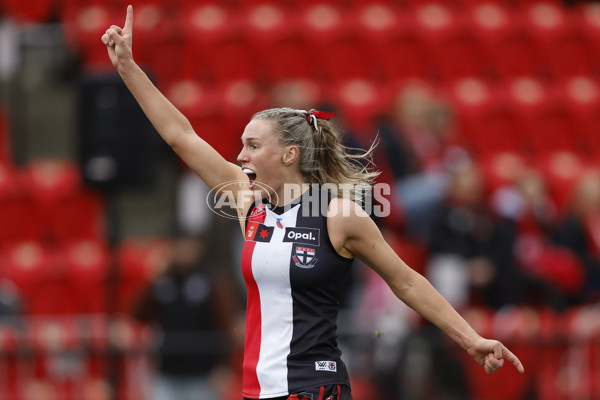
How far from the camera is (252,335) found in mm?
3887

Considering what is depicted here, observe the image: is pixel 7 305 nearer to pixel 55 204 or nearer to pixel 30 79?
pixel 55 204

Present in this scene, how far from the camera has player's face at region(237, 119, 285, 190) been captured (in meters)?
3.96

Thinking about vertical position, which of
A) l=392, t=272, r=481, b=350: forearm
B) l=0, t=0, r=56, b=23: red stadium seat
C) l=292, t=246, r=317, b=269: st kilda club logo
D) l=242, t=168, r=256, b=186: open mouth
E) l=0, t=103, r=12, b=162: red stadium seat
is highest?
l=0, t=0, r=56, b=23: red stadium seat

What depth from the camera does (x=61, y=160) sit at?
11.0m

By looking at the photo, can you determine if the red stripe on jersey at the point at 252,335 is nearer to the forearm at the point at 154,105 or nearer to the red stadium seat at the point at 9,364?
the forearm at the point at 154,105

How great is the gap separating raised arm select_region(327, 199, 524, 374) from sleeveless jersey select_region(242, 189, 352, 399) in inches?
2.5

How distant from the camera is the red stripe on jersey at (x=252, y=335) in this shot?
152 inches

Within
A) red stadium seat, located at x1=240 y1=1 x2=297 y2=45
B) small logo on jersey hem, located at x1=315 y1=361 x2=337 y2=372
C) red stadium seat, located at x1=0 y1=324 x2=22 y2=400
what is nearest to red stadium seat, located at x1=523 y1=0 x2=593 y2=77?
red stadium seat, located at x1=240 y1=1 x2=297 y2=45

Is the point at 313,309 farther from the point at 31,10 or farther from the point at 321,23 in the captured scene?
the point at 321,23

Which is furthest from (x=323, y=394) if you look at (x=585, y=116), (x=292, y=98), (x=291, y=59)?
(x=585, y=116)

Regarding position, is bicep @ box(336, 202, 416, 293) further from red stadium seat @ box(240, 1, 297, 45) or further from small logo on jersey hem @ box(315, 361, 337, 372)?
red stadium seat @ box(240, 1, 297, 45)

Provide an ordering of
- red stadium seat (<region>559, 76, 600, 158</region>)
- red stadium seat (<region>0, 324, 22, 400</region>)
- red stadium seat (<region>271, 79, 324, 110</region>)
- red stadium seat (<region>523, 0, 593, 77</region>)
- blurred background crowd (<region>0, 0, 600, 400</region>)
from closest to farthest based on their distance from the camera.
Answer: red stadium seat (<region>0, 324, 22, 400</region>) < blurred background crowd (<region>0, 0, 600, 400</region>) < red stadium seat (<region>271, 79, 324, 110</region>) < red stadium seat (<region>559, 76, 600, 158</region>) < red stadium seat (<region>523, 0, 593, 77</region>)

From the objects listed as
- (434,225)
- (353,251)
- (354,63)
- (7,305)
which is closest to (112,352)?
(7,305)

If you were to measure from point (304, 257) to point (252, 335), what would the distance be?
394mm
